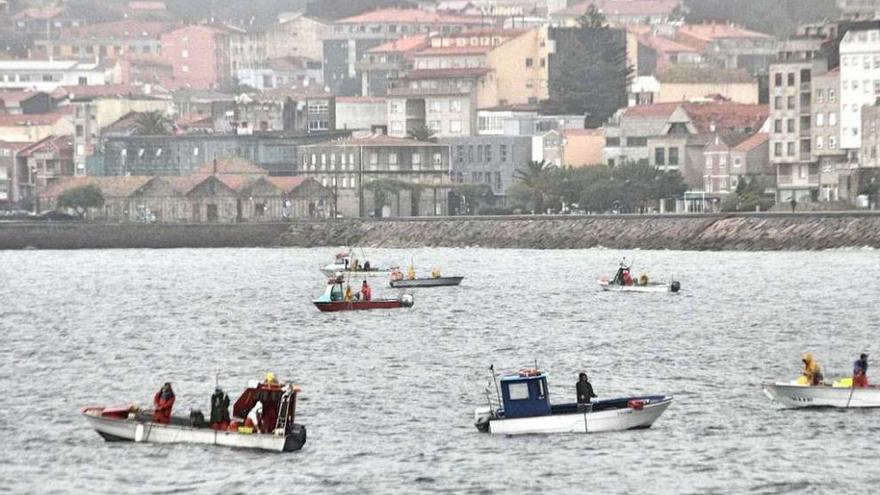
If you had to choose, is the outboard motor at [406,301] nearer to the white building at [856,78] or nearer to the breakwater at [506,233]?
the breakwater at [506,233]

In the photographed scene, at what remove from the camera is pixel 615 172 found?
179125 mm

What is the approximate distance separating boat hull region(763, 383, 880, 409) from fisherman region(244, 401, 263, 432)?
44.1 feet

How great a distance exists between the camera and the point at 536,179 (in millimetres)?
185625

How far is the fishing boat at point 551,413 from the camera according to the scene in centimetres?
6050

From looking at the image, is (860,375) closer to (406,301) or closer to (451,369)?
(451,369)

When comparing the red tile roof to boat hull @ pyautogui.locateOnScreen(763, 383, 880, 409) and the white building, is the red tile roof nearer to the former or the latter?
the white building

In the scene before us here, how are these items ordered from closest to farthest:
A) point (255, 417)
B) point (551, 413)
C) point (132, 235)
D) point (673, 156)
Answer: point (255, 417)
point (551, 413)
point (132, 235)
point (673, 156)

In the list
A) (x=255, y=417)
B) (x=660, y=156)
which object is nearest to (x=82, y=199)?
(x=660, y=156)

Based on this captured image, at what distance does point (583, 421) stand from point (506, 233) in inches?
4309

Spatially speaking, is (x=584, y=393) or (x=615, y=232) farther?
(x=615, y=232)

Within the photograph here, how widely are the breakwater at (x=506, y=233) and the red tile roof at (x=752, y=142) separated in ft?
53.1

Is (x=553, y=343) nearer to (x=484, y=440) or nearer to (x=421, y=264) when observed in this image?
(x=484, y=440)

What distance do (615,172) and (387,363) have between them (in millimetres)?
100595

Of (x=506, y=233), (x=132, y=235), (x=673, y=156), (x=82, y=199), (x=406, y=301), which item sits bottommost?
(x=406, y=301)
